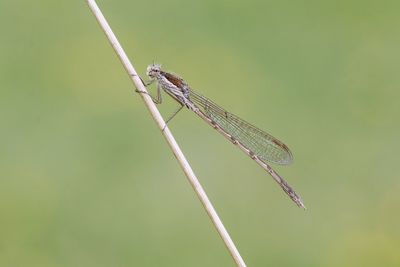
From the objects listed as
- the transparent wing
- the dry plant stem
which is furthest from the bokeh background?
the dry plant stem

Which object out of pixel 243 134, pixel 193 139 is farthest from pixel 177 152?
pixel 193 139

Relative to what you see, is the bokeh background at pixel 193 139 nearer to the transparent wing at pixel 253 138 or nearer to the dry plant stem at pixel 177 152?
the transparent wing at pixel 253 138

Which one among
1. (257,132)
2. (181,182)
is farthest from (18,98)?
(257,132)

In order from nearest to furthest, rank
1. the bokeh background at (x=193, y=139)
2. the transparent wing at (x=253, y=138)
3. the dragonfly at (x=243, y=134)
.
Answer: the dragonfly at (x=243, y=134), the transparent wing at (x=253, y=138), the bokeh background at (x=193, y=139)

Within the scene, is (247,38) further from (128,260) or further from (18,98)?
(128,260)

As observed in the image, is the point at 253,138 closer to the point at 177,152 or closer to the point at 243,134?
the point at 243,134

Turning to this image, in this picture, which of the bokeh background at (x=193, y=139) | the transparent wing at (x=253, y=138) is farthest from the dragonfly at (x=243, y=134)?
the bokeh background at (x=193, y=139)
